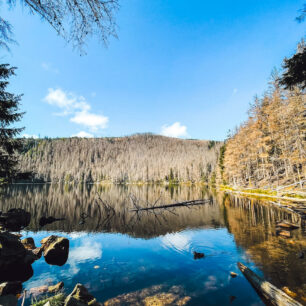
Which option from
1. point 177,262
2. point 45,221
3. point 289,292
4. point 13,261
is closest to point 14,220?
point 45,221

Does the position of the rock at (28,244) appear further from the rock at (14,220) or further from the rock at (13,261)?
the rock at (14,220)

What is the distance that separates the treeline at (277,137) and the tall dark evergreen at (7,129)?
101ft

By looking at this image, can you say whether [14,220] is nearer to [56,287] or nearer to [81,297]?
[56,287]

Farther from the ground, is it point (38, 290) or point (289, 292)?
point (289, 292)

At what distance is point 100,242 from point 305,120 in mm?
31597

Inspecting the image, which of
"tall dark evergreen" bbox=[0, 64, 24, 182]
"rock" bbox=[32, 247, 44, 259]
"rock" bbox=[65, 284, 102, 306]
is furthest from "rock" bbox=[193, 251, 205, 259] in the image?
"tall dark evergreen" bbox=[0, 64, 24, 182]

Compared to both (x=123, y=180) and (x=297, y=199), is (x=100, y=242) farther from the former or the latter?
(x=123, y=180)

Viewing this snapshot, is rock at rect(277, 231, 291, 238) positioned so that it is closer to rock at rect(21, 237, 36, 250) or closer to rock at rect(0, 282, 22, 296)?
rock at rect(0, 282, 22, 296)

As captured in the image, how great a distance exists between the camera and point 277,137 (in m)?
31.2

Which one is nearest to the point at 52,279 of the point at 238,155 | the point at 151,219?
the point at 151,219

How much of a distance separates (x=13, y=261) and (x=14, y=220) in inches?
494

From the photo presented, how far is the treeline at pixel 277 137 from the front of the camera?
26.1 m

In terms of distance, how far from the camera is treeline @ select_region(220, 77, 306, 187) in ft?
85.7

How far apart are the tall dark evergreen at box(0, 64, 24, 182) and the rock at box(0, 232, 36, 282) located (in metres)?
6.28
